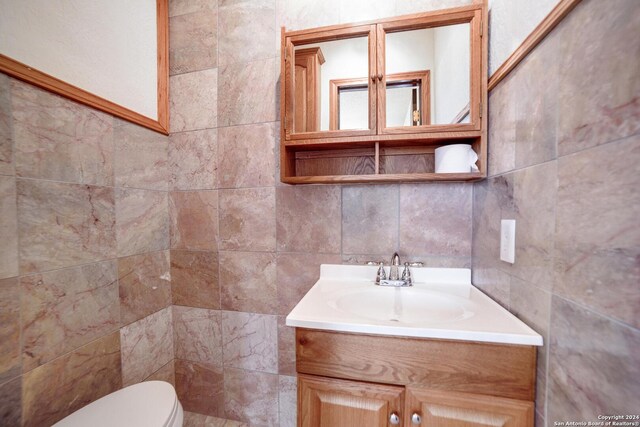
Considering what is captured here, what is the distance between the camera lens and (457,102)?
97 cm

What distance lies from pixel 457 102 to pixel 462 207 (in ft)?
1.49

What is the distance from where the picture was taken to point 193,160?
137cm

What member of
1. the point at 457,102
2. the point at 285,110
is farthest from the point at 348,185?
the point at 457,102

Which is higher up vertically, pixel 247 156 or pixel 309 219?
pixel 247 156

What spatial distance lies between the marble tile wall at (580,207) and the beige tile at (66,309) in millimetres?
1591

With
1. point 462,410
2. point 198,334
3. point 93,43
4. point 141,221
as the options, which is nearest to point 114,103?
point 93,43

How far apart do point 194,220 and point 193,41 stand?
102cm

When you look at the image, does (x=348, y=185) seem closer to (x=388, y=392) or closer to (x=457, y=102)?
(x=457, y=102)

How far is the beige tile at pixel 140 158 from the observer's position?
1135 millimetres

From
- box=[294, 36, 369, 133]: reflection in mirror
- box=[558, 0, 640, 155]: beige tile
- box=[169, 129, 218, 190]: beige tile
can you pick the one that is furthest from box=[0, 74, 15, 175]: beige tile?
box=[558, 0, 640, 155]: beige tile

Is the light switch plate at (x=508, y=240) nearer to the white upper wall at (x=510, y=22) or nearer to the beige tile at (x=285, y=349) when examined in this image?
the white upper wall at (x=510, y=22)

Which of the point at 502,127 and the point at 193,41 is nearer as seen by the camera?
the point at 502,127

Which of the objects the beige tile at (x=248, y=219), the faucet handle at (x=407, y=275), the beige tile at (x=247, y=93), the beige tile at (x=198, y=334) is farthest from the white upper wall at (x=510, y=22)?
the beige tile at (x=198, y=334)

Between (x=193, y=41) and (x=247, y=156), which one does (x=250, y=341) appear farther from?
(x=193, y=41)
